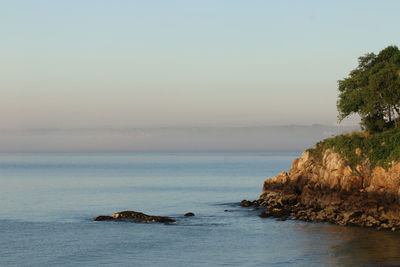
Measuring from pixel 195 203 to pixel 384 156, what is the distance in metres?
35.0

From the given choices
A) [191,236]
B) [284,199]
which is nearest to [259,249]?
[191,236]

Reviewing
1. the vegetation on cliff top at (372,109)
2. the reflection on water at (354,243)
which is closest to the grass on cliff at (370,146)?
the vegetation on cliff top at (372,109)

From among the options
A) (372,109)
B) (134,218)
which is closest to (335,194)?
(372,109)

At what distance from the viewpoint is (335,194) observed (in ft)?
215

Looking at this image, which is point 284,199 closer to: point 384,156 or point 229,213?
point 229,213

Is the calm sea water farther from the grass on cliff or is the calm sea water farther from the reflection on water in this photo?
the grass on cliff

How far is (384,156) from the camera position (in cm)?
6272

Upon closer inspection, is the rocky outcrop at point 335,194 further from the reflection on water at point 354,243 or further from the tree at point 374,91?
the tree at point 374,91

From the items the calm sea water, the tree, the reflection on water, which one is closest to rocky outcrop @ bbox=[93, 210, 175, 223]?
the calm sea water

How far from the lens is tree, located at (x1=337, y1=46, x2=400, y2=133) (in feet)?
239

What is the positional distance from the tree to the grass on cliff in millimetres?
5118

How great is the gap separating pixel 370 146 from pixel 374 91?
1152 centimetres


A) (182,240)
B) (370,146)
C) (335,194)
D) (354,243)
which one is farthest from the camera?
(370,146)

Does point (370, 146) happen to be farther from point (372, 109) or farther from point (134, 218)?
point (134, 218)
